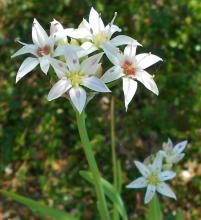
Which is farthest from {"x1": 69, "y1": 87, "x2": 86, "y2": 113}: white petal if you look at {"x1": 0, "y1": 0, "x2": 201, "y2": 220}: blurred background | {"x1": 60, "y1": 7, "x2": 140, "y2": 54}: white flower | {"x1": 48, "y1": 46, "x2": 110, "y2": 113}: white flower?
{"x1": 0, "y1": 0, "x2": 201, "y2": 220}: blurred background

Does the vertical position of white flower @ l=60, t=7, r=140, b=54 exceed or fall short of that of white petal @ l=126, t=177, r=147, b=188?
it exceeds it

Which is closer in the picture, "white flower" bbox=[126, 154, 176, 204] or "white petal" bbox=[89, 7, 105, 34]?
"white petal" bbox=[89, 7, 105, 34]

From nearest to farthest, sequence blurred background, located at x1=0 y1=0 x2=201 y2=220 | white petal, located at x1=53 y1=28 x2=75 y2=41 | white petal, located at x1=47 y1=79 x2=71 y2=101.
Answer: white petal, located at x1=47 y1=79 x2=71 y2=101 → white petal, located at x1=53 y1=28 x2=75 y2=41 → blurred background, located at x1=0 y1=0 x2=201 y2=220

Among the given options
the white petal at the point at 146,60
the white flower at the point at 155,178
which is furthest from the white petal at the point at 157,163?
the white petal at the point at 146,60

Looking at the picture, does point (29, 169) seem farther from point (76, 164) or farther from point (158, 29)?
point (158, 29)

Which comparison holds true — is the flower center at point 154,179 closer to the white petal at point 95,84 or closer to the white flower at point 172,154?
the white flower at point 172,154

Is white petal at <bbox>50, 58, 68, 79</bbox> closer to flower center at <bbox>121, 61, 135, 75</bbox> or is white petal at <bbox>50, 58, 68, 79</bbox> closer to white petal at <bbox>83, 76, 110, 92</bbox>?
white petal at <bbox>83, 76, 110, 92</bbox>

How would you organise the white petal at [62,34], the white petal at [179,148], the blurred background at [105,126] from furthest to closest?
the blurred background at [105,126] < the white petal at [179,148] < the white petal at [62,34]
